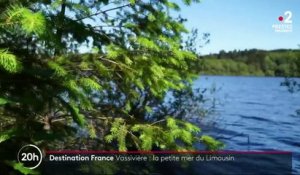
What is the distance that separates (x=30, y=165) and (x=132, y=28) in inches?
121

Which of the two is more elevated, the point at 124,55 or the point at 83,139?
the point at 124,55

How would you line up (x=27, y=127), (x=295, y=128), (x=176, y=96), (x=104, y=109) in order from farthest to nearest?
(x=295, y=128) → (x=176, y=96) → (x=104, y=109) → (x=27, y=127)

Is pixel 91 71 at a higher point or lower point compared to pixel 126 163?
higher

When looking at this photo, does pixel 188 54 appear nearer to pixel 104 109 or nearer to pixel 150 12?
pixel 150 12

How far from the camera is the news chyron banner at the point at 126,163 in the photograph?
19.4ft

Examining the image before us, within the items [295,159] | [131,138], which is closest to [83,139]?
[131,138]

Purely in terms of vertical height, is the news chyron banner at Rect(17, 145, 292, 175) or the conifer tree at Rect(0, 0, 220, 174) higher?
the conifer tree at Rect(0, 0, 220, 174)

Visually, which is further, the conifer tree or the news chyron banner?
the news chyron banner

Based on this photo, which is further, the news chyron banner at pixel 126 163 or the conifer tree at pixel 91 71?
the news chyron banner at pixel 126 163

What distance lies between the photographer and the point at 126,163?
10.6 metres

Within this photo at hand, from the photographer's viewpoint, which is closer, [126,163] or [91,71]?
[91,71]

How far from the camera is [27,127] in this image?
5.20m

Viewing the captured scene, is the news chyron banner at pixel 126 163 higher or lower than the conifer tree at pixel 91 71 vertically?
lower

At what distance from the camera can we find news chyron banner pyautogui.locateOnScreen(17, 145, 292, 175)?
19.4ft
